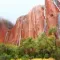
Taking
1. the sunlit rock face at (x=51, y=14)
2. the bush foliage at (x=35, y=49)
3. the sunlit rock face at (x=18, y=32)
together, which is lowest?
the bush foliage at (x=35, y=49)

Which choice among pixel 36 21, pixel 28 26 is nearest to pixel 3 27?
pixel 28 26

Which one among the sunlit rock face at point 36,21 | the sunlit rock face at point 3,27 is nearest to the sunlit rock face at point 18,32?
the sunlit rock face at point 3,27

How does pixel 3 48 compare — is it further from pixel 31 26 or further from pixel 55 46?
pixel 31 26

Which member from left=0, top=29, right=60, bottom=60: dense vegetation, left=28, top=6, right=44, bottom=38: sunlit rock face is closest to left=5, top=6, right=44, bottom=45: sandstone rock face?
left=28, top=6, right=44, bottom=38: sunlit rock face

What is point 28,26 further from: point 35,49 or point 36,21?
point 35,49

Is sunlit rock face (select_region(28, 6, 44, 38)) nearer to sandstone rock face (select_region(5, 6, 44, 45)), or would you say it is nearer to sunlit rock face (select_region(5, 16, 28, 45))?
sandstone rock face (select_region(5, 6, 44, 45))

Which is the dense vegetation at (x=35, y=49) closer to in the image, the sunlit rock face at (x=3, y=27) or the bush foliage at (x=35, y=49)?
the bush foliage at (x=35, y=49)

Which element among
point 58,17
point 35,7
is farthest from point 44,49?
point 35,7
